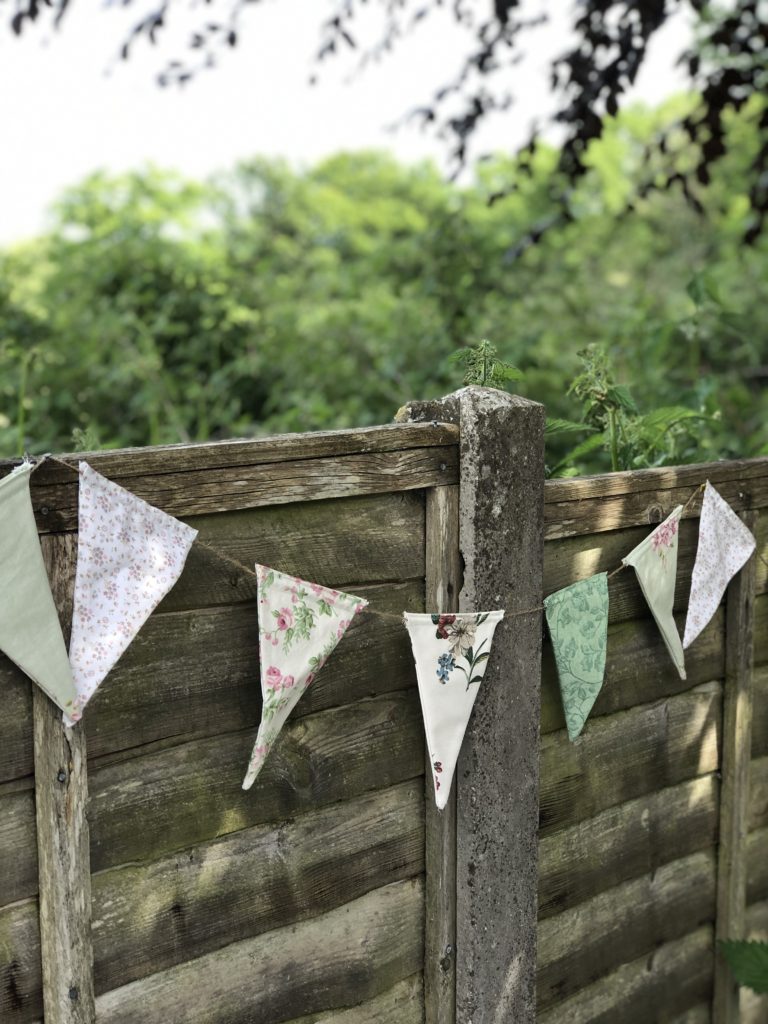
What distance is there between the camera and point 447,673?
1652 mm

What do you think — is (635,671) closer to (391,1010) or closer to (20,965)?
(391,1010)

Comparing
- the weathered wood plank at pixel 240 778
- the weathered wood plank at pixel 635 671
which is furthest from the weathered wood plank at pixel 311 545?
the weathered wood plank at pixel 635 671

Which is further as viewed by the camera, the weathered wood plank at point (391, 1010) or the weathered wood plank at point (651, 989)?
the weathered wood plank at point (651, 989)

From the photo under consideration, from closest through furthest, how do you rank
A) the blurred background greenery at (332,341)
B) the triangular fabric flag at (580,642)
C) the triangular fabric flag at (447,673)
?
the triangular fabric flag at (447,673), the triangular fabric flag at (580,642), the blurred background greenery at (332,341)

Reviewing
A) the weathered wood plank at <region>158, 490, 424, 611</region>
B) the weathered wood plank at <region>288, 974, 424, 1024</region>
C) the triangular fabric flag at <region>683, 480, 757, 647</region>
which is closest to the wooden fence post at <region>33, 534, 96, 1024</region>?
the weathered wood plank at <region>158, 490, 424, 611</region>

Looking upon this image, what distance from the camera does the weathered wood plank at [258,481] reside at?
130 centimetres

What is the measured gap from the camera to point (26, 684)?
129cm

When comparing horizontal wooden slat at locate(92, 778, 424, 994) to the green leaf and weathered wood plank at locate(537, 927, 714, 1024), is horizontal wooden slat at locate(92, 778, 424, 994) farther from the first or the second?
the green leaf

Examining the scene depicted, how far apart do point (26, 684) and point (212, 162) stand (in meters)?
37.2

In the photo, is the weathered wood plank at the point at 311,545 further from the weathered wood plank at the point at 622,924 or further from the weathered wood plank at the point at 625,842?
the weathered wood plank at the point at 622,924

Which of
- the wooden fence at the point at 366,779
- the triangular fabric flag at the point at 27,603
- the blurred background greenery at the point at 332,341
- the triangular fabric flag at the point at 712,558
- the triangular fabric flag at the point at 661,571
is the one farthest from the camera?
the blurred background greenery at the point at 332,341

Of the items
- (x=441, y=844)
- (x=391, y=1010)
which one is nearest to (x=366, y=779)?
(x=441, y=844)

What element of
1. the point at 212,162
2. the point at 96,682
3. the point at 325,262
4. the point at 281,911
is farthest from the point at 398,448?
the point at 212,162

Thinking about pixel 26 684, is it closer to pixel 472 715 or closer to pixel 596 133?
pixel 472 715
